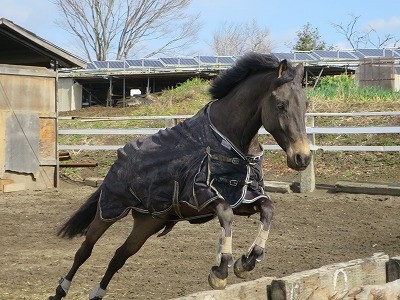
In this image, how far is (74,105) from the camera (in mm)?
34188

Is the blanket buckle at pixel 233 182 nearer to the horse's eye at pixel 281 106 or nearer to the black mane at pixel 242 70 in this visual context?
the horse's eye at pixel 281 106

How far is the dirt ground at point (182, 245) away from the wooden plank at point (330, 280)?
1.73 metres

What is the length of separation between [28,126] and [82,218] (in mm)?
8449

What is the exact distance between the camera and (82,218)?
6535 millimetres

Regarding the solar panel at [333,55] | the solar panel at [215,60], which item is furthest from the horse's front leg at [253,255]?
the solar panel at [215,60]

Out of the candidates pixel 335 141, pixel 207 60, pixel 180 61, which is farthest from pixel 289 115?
pixel 180 61

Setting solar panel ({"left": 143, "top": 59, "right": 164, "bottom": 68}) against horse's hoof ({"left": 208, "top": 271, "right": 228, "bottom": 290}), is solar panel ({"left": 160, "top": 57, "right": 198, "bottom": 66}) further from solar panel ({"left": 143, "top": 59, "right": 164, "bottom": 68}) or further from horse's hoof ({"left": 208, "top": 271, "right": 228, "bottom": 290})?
horse's hoof ({"left": 208, "top": 271, "right": 228, "bottom": 290})

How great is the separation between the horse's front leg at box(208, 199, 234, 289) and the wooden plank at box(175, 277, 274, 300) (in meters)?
0.28

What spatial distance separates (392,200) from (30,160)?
7.10 metres

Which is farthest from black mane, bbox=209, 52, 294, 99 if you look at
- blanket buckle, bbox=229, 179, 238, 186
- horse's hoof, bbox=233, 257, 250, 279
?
horse's hoof, bbox=233, 257, 250, 279

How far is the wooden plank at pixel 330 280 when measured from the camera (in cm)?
→ 443

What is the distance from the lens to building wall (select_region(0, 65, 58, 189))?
14.2 meters

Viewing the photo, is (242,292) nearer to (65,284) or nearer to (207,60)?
(65,284)

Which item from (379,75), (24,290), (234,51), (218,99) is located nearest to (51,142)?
(24,290)
